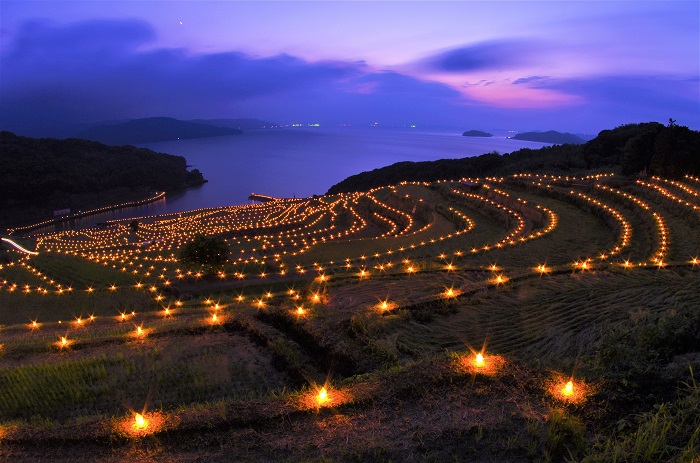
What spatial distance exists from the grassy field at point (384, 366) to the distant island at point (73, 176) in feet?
189

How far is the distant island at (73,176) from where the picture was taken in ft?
192

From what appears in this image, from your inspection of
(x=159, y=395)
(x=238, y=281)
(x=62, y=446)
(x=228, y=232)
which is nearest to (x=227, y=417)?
(x=62, y=446)

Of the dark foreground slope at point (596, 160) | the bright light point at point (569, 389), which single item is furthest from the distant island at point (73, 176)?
the bright light point at point (569, 389)

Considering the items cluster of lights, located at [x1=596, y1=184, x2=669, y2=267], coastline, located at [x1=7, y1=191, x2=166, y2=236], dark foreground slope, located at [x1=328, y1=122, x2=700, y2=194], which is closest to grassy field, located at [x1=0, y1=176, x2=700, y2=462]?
cluster of lights, located at [x1=596, y1=184, x2=669, y2=267]

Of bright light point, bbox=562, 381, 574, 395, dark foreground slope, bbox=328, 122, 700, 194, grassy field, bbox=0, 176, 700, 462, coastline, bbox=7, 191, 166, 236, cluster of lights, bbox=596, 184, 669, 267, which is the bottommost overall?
coastline, bbox=7, 191, 166, 236

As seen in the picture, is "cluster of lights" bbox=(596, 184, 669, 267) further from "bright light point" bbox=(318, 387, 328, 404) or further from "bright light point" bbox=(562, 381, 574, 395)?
"bright light point" bbox=(318, 387, 328, 404)

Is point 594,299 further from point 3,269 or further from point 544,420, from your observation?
point 3,269

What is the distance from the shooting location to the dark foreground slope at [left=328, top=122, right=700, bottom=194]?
19016 millimetres

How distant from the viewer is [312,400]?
3.83 meters

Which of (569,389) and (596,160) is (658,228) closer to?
(569,389)

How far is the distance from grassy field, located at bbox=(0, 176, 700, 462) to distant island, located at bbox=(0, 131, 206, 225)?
57.5 m

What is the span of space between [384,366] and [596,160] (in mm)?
35401

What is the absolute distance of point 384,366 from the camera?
15.9ft

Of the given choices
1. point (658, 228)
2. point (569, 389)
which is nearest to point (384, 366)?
point (569, 389)
